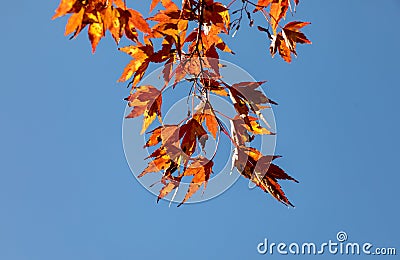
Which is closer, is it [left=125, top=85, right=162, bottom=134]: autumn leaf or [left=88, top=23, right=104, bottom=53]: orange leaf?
[left=88, top=23, right=104, bottom=53]: orange leaf

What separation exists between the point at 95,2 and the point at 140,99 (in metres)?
0.19

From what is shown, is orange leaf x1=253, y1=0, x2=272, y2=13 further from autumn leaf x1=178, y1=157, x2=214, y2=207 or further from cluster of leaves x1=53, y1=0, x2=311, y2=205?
autumn leaf x1=178, y1=157, x2=214, y2=207

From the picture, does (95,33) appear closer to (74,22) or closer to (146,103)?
(74,22)

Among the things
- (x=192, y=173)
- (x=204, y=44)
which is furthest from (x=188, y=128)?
(x=204, y=44)

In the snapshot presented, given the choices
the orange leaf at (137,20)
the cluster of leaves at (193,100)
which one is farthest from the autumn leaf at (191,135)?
the orange leaf at (137,20)

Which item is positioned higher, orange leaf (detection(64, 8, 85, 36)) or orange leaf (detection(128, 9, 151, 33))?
orange leaf (detection(128, 9, 151, 33))

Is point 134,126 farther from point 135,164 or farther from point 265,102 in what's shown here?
point 265,102

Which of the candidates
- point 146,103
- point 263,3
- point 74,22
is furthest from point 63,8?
point 263,3

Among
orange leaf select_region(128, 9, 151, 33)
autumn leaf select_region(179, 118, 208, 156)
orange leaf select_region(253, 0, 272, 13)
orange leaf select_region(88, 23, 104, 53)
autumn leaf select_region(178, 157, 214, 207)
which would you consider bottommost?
autumn leaf select_region(178, 157, 214, 207)

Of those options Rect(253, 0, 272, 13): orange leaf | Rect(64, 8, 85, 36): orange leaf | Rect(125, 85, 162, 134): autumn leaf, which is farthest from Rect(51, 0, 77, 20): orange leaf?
Rect(253, 0, 272, 13): orange leaf

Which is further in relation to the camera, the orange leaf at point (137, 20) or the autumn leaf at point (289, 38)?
Result: the autumn leaf at point (289, 38)

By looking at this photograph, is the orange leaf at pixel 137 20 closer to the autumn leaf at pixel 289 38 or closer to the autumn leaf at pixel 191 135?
the autumn leaf at pixel 191 135

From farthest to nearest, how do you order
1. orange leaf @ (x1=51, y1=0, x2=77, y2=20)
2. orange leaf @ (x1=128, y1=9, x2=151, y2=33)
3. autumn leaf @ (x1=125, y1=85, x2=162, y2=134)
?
autumn leaf @ (x1=125, y1=85, x2=162, y2=134) < orange leaf @ (x1=128, y1=9, x2=151, y2=33) < orange leaf @ (x1=51, y1=0, x2=77, y2=20)

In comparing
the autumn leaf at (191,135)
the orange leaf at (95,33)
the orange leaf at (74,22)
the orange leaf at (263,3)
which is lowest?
the autumn leaf at (191,135)
